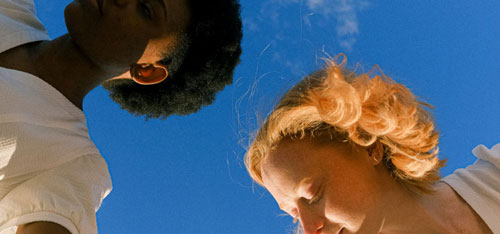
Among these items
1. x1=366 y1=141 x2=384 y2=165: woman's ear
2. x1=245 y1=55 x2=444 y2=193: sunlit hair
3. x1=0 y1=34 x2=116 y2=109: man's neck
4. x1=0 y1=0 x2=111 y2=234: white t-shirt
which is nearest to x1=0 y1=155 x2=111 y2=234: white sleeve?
x1=0 y1=0 x2=111 y2=234: white t-shirt

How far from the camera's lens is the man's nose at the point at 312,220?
58.3 inches

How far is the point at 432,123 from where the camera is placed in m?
1.70

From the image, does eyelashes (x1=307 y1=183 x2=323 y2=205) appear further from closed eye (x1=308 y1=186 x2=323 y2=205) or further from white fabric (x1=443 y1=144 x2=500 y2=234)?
white fabric (x1=443 y1=144 x2=500 y2=234)

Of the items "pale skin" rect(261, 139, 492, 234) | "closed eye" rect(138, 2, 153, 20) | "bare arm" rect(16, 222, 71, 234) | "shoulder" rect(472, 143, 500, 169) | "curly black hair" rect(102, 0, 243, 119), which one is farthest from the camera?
"curly black hair" rect(102, 0, 243, 119)

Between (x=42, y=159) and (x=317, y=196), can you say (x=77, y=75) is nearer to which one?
(x=42, y=159)

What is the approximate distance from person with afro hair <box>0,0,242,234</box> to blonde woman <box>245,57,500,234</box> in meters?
0.49

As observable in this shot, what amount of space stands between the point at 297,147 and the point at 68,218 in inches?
31.8

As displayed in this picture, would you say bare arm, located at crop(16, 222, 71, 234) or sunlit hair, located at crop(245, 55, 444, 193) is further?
sunlit hair, located at crop(245, 55, 444, 193)

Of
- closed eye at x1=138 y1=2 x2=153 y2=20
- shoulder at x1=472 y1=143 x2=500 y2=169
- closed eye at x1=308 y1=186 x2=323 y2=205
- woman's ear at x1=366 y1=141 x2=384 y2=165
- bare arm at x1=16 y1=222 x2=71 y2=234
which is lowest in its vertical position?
bare arm at x1=16 y1=222 x2=71 y2=234

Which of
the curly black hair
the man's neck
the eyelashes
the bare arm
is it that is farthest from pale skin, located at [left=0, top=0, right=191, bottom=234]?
the eyelashes

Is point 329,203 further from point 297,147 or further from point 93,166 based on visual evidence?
point 93,166

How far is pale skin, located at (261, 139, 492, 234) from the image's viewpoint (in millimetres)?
1466

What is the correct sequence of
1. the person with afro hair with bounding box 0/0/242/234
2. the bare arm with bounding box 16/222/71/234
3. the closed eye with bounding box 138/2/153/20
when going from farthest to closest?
the closed eye with bounding box 138/2/153/20, the person with afro hair with bounding box 0/0/242/234, the bare arm with bounding box 16/222/71/234

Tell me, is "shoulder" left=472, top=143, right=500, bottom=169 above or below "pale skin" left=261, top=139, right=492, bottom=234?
above
